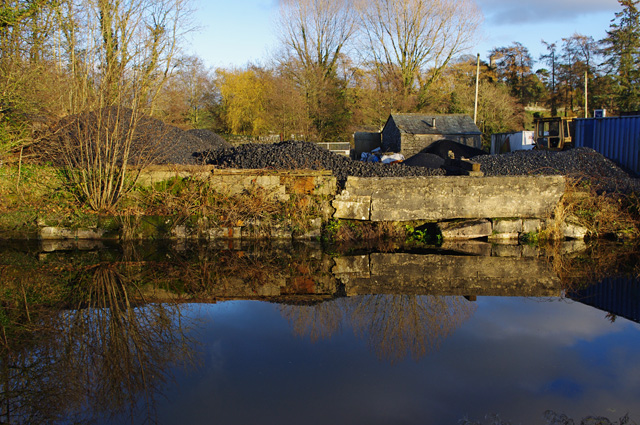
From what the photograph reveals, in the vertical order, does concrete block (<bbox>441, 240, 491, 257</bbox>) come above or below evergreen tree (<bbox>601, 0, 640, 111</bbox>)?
below

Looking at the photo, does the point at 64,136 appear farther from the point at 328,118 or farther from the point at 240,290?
the point at 328,118

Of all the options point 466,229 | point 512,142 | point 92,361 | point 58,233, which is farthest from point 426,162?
point 512,142

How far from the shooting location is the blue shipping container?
50.8ft

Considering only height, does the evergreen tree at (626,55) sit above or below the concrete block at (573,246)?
above

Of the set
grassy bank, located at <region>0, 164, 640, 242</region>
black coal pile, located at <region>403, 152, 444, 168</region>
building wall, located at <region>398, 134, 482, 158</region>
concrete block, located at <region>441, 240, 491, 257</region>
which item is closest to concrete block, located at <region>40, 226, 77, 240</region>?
grassy bank, located at <region>0, 164, 640, 242</region>

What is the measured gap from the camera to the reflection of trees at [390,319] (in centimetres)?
434

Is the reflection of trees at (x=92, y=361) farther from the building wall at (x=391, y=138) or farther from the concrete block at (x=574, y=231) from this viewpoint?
the building wall at (x=391, y=138)

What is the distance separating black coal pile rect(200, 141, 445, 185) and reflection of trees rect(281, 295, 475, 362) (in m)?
5.02

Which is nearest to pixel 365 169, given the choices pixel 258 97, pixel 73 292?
pixel 73 292

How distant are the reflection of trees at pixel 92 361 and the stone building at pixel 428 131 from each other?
23.0 meters

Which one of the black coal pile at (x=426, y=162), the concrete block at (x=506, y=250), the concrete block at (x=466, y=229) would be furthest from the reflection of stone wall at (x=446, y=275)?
the black coal pile at (x=426, y=162)

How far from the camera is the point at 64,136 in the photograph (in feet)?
31.7

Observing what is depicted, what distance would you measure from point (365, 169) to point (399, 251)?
125 inches

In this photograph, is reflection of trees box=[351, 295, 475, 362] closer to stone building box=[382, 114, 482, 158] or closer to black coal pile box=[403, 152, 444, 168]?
black coal pile box=[403, 152, 444, 168]
